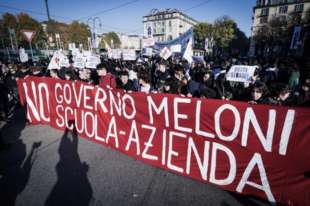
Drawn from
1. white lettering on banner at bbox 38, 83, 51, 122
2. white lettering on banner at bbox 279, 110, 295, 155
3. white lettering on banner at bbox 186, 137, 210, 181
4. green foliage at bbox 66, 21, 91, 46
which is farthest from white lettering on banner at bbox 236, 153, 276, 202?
green foliage at bbox 66, 21, 91, 46

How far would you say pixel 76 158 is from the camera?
12.0 feet

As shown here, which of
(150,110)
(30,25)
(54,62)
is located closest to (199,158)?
(150,110)

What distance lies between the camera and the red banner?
219 centimetres

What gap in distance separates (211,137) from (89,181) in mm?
2151

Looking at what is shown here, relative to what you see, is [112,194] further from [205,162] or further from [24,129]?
[24,129]

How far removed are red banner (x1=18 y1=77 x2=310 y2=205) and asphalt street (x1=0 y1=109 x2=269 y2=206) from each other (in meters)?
0.19

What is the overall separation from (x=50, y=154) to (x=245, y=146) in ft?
12.5

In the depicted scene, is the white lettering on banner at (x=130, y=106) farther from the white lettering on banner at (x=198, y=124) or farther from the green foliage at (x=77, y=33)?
the green foliage at (x=77, y=33)

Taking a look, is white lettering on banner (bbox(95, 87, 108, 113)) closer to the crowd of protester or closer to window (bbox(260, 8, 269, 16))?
the crowd of protester

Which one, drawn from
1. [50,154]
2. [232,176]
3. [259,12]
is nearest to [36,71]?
[50,154]

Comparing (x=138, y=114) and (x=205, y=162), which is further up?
(x=138, y=114)

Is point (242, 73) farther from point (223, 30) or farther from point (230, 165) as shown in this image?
point (223, 30)

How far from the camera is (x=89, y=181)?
2.98 meters

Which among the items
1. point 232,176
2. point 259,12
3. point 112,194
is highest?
point 259,12
